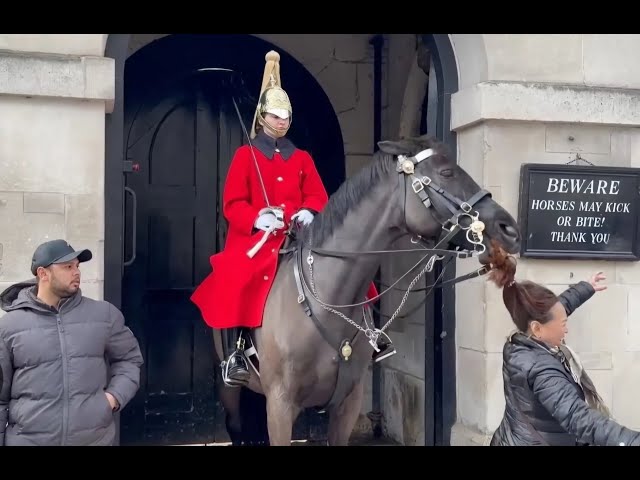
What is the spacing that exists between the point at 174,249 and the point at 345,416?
2.63m

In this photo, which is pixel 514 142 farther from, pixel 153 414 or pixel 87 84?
pixel 153 414

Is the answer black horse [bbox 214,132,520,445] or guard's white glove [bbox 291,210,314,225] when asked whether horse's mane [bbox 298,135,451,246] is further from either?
guard's white glove [bbox 291,210,314,225]

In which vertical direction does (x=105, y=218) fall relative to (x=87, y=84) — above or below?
below

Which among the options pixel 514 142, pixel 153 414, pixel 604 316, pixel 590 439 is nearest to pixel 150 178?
pixel 153 414

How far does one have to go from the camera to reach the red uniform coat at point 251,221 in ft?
15.3

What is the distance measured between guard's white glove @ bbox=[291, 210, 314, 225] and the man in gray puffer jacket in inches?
50.4

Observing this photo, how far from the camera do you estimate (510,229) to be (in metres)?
4.07

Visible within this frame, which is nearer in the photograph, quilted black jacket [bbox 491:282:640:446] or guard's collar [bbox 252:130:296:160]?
quilted black jacket [bbox 491:282:640:446]

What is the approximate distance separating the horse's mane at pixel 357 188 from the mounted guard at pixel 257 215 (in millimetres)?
305

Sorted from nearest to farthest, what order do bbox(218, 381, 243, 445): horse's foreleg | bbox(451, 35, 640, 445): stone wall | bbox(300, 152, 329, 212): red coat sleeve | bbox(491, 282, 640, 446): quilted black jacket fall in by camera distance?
1. bbox(491, 282, 640, 446): quilted black jacket
2. bbox(300, 152, 329, 212): red coat sleeve
3. bbox(451, 35, 640, 445): stone wall
4. bbox(218, 381, 243, 445): horse's foreleg

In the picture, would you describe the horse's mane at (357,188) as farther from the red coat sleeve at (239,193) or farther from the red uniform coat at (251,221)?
the red coat sleeve at (239,193)

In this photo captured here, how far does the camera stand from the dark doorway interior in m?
6.73

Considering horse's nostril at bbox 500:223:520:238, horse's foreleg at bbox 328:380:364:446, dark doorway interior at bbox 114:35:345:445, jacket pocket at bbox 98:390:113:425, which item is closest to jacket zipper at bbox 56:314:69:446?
jacket pocket at bbox 98:390:113:425

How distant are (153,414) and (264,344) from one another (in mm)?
2549
